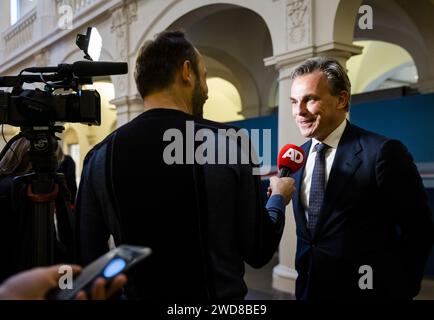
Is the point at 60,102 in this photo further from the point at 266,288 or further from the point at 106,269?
the point at 266,288

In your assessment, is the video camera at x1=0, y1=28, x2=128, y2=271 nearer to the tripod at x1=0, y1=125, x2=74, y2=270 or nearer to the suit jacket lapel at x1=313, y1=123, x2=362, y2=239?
the tripod at x1=0, y1=125, x2=74, y2=270

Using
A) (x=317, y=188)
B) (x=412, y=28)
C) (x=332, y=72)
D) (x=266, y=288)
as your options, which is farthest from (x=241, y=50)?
(x=317, y=188)

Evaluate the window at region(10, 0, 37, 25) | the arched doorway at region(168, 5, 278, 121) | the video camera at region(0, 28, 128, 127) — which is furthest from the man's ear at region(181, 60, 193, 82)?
the window at region(10, 0, 37, 25)

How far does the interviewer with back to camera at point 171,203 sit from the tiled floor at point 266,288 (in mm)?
3900

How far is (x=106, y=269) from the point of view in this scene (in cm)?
74

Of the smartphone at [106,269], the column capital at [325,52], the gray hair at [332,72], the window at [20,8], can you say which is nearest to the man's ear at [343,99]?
the gray hair at [332,72]

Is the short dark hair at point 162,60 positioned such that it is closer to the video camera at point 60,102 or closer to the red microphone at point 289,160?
the video camera at point 60,102

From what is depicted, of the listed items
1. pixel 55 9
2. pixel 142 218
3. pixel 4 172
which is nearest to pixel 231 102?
pixel 55 9

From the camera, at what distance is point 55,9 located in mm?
9977

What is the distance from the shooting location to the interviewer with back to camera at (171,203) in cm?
123

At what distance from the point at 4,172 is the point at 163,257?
128cm

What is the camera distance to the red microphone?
1856mm

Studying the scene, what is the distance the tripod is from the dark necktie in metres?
0.88

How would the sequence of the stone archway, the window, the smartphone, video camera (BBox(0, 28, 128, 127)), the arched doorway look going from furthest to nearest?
the window, the arched doorway, the stone archway, video camera (BBox(0, 28, 128, 127)), the smartphone
